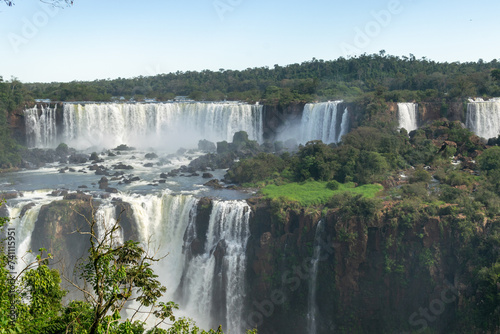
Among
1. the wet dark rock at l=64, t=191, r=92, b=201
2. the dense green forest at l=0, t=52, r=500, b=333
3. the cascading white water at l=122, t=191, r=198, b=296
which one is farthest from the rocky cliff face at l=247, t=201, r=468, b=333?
the wet dark rock at l=64, t=191, r=92, b=201

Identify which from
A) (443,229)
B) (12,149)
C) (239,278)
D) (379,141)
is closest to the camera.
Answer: (443,229)

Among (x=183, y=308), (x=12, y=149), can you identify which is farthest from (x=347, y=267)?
(x=12, y=149)

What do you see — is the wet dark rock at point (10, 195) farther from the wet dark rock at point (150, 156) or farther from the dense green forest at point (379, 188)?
the wet dark rock at point (150, 156)

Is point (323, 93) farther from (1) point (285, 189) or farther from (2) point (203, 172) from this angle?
(1) point (285, 189)

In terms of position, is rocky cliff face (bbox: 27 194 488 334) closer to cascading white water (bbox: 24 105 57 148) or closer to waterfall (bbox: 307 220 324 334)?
waterfall (bbox: 307 220 324 334)

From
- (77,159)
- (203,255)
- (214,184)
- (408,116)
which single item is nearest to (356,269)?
(203,255)

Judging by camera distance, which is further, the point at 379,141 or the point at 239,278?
the point at 379,141
